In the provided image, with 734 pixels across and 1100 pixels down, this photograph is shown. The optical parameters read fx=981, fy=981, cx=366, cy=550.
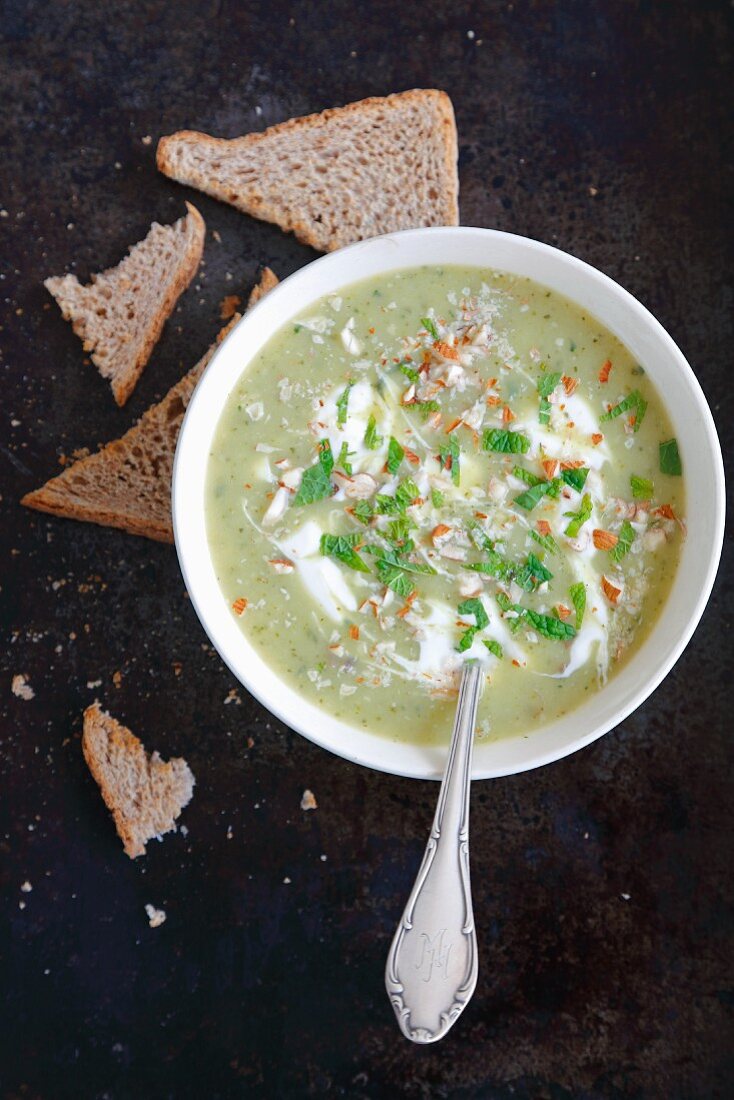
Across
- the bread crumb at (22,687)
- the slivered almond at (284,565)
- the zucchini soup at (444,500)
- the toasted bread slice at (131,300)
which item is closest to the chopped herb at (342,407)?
the zucchini soup at (444,500)

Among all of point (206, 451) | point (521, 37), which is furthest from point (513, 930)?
point (521, 37)

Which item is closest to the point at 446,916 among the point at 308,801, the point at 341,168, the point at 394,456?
the point at 308,801

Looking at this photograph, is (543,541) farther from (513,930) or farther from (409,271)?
(513,930)

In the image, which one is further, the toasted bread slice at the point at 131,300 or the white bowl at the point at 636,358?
the toasted bread slice at the point at 131,300

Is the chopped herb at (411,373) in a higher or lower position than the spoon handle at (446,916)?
higher

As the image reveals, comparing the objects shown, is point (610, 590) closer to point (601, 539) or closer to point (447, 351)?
point (601, 539)

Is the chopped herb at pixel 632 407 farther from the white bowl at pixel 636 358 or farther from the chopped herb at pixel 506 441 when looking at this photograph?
the chopped herb at pixel 506 441

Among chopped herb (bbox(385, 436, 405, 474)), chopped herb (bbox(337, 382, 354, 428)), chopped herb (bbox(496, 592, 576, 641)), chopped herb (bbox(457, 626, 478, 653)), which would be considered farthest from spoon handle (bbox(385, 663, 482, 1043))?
chopped herb (bbox(337, 382, 354, 428))
